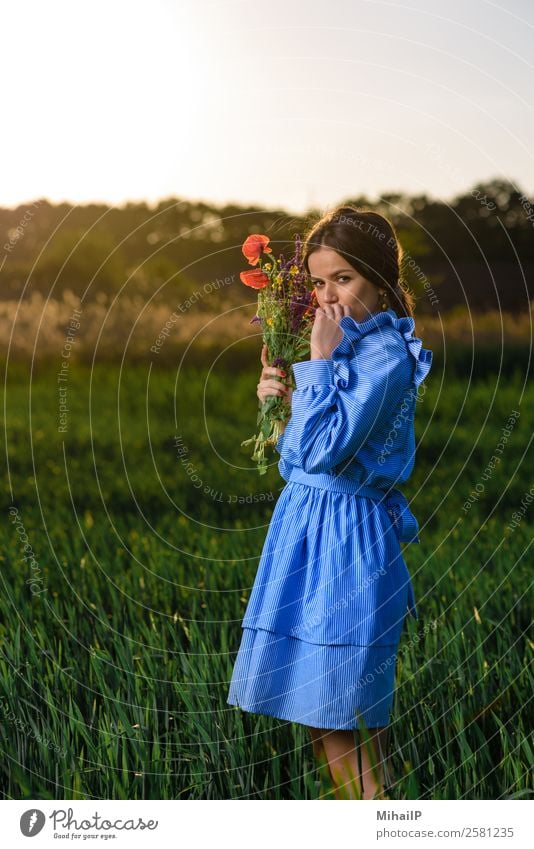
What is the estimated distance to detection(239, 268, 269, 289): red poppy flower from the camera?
207 cm

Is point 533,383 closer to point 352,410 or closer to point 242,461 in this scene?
point 242,461

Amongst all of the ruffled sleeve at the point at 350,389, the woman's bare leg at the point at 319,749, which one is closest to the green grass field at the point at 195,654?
the woman's bare leg at the point at 319,749

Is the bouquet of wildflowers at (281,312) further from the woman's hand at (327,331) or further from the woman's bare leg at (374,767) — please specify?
the woman's bare leg at (374,767)

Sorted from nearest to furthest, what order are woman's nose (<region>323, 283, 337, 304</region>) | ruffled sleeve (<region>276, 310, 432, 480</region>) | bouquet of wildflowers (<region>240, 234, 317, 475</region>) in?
ruffled sleeve (<region>276, 310, 432, 480</region>) → woman's nose (<region>323, 283, 337, 304</region>) → bouquet of wildflowers (<region>240, 234, 317, 475</region>)

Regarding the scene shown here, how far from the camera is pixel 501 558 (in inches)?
145

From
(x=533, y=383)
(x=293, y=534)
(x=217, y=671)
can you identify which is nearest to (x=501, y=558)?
(x=217, y=671)

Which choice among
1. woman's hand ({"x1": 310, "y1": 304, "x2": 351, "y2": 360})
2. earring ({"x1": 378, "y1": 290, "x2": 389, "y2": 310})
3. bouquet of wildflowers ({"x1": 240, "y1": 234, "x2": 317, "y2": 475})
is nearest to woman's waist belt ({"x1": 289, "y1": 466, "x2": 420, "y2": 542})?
bouquet of wildflowers ({"x1": 240, "y1": 234, "x2": 317, "y2": 475})

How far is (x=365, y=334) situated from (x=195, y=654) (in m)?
1.05

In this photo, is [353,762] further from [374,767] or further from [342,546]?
[342,546]

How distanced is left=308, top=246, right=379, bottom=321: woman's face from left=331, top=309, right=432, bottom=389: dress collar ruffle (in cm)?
2

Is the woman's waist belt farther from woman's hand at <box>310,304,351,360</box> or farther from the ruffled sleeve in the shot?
woman's hand at <box>310,304,351,360</box>

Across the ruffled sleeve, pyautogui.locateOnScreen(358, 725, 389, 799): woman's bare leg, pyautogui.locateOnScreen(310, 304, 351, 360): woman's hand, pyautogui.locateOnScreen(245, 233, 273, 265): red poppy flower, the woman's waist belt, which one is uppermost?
pyautogui.locateOnScreen(245, 233, 273, 265): red poppy flower

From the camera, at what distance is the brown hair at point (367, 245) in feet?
6.28
